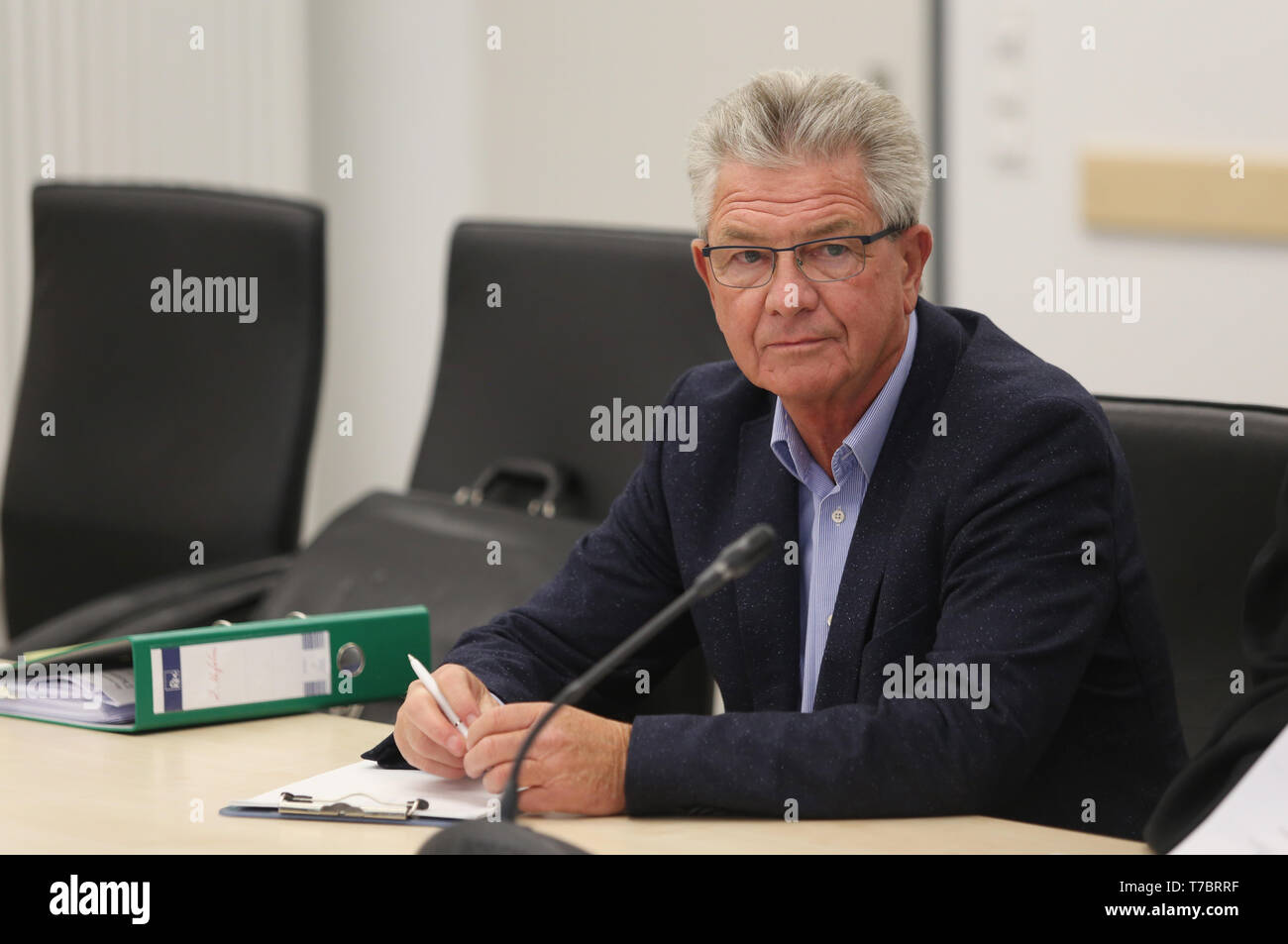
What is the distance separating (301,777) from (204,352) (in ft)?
4.22

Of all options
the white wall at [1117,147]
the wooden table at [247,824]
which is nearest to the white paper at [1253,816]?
the wooden table at [247,824]

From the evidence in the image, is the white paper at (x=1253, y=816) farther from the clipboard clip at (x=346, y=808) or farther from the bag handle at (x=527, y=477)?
the bag handle at (x=527, y=477)

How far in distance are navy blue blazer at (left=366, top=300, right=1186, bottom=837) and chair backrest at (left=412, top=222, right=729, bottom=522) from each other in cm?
41

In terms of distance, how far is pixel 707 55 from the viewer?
146 inches

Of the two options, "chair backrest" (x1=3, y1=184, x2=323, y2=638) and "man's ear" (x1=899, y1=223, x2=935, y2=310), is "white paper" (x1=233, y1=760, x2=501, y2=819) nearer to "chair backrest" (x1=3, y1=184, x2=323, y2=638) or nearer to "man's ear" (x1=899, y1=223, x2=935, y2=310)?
"man's ear" (x1=899, y1=223, x2=935, y2=310)

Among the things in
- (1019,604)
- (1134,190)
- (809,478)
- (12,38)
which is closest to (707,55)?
(1134,190)

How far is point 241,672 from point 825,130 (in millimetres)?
773

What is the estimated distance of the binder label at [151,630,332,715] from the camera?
1.60 m

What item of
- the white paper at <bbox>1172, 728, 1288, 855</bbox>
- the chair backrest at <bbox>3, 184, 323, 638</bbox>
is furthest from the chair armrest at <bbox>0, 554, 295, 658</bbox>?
the white paper at <bbox>1172, 728, 1288, 855</bbox>

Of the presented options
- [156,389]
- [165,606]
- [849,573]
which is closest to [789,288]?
[849,573]

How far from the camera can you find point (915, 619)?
1516 millimetres

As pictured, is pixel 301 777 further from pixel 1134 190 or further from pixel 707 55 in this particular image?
pixel 707 55

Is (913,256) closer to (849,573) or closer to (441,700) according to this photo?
(849,573)

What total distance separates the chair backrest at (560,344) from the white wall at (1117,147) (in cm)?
111
